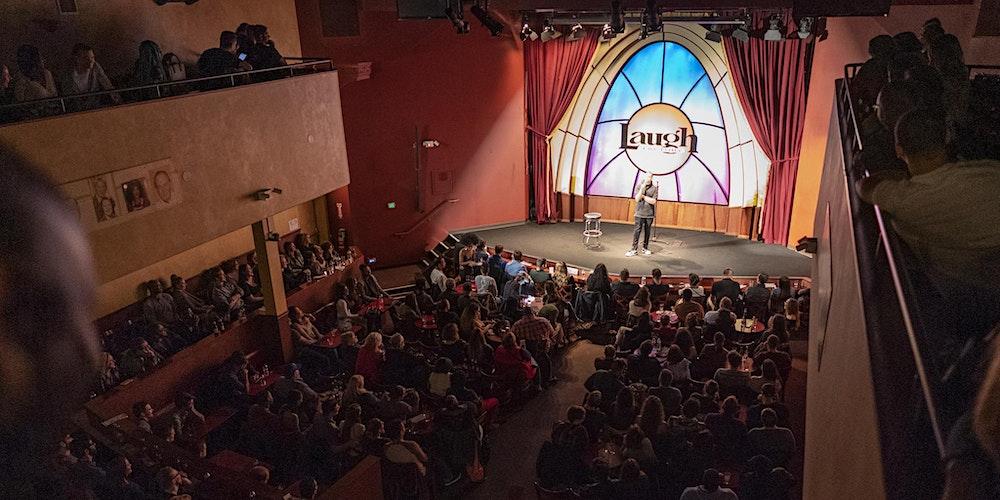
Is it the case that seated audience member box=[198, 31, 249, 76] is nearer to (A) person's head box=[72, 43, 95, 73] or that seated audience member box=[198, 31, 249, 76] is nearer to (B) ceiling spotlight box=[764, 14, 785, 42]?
(A) person's head box=[72, 43, 95, 73]

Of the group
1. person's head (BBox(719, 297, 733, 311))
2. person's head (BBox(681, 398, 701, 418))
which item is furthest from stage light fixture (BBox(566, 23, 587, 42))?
person's head (BBox(681, 398, 701, 418))

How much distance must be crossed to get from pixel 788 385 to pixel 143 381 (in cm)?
751

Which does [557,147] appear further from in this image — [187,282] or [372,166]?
[187,282]

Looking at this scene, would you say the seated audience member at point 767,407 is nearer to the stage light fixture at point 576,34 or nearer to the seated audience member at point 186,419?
the seated audience member at point 186,419

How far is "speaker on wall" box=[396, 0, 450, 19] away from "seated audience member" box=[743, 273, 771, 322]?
5.70m

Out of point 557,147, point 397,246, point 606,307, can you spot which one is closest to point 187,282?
point 397,246

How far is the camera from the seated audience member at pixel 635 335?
8688 millimetres

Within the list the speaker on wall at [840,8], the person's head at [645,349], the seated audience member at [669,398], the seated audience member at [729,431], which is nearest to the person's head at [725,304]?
the person's head at [645,349]

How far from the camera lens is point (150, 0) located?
30.5ft

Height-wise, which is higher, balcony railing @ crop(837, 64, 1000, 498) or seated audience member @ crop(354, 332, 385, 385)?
balcony railing @ crop(837, 64, 1000, 498)

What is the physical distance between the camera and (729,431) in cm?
611

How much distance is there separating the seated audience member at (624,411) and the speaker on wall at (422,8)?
5.23 meters

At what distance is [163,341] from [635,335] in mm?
6129

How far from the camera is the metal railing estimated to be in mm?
6152
